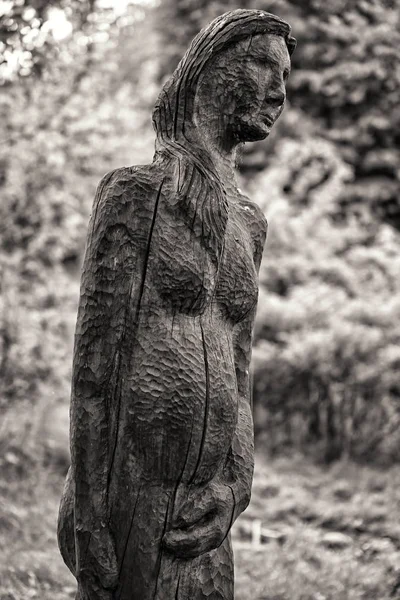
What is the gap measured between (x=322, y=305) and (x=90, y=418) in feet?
26.2

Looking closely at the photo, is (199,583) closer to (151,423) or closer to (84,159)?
(151,423)

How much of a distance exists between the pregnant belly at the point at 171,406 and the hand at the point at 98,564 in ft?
0.70

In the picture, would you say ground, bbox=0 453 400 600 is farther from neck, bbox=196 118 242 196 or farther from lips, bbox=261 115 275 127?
lips, bbox=261 115 275 127

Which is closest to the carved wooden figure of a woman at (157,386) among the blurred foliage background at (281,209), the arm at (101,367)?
→ the arm at (101,367)

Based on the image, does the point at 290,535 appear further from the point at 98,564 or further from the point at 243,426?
the point at 98,564

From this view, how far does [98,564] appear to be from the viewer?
2.12 meters

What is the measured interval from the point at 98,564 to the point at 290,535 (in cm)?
488

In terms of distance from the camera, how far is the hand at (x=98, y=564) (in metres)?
2.13

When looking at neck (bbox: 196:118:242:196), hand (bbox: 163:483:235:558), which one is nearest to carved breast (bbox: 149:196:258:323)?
neck (bbox: 196:118:242:196)

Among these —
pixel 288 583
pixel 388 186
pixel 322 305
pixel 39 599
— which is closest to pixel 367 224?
pixel 388 186

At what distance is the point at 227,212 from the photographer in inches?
91.1

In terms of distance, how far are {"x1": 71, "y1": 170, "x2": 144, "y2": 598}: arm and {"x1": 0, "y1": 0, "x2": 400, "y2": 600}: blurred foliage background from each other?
8.75 ft

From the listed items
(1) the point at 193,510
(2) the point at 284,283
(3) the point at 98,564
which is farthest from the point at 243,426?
(2) the point at 284,283

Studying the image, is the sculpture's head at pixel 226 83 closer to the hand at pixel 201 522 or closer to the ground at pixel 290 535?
the hand at pixel 201 522
